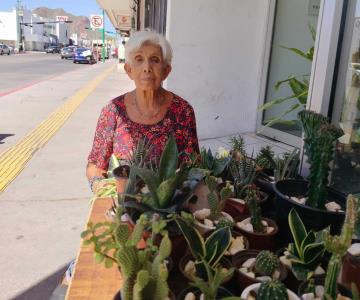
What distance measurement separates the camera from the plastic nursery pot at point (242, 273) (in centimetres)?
93

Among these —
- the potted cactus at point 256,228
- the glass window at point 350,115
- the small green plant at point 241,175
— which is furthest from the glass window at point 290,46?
the potted cactus at point 256,228

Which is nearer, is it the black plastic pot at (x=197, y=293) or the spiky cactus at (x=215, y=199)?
the black plastic pot at (x=197, y=293)

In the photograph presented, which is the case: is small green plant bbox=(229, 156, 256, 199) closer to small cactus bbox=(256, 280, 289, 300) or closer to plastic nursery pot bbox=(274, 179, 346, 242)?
plastic nursery pot bbox=(274, 179, 346, 242)

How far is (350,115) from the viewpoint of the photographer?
6.63 ft

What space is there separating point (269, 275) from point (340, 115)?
115 cm

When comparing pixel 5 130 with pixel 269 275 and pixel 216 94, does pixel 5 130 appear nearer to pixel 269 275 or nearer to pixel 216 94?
pixel 216 94

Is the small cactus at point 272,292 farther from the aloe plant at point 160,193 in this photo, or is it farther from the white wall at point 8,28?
the white wall at point 8,28

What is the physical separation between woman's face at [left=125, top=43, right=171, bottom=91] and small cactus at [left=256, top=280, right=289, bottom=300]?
145cm

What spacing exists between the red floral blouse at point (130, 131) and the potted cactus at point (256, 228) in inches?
35.3

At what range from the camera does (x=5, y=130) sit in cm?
675

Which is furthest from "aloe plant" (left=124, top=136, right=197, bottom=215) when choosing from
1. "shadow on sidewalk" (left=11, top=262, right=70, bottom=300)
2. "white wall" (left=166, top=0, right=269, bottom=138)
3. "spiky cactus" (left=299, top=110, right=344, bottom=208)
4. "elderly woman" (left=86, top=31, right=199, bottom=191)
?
"white wall" (left=166, top=0, right=269, bottom=138)

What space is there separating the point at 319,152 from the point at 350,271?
410mm

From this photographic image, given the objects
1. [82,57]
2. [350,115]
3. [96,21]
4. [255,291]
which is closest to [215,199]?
[255,291]

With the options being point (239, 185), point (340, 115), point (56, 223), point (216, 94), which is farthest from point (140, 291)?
point (216, 94)
